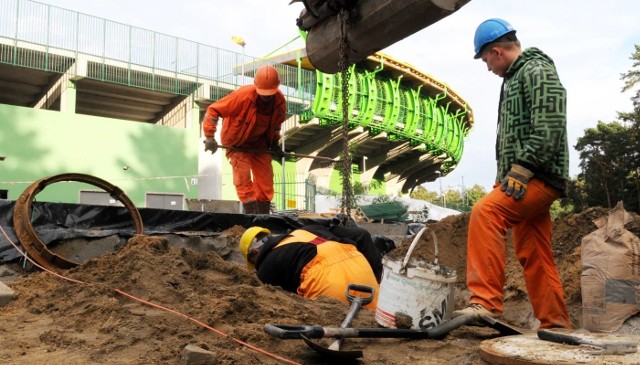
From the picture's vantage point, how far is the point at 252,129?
731 cm

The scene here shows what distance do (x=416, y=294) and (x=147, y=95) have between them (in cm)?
1930

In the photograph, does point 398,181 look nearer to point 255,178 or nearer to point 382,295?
point 255,178

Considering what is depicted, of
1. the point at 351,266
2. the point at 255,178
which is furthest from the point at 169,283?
the point at 255,178

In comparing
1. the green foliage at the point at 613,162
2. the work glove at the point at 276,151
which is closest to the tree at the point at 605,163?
the green foliage at the point at 613,162

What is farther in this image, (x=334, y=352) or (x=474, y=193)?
(x=474, y=193)

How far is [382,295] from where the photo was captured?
327 centimetres

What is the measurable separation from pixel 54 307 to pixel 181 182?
14626 millimetres

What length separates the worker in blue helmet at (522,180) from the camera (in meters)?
3.25

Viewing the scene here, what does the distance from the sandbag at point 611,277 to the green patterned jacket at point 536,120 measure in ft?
1.94

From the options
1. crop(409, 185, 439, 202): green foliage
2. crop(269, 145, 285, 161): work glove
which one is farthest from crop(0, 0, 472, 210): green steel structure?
crop(409, 185, 439, 202): green foliage

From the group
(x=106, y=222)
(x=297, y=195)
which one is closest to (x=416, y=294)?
(x=106, y=222)

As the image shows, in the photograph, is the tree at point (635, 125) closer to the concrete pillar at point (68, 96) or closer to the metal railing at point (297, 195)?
the metal railing at point (297, 195)

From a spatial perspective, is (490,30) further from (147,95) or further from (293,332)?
(147,95)

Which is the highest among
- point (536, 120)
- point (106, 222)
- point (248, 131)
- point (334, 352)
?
point (248, 131)
